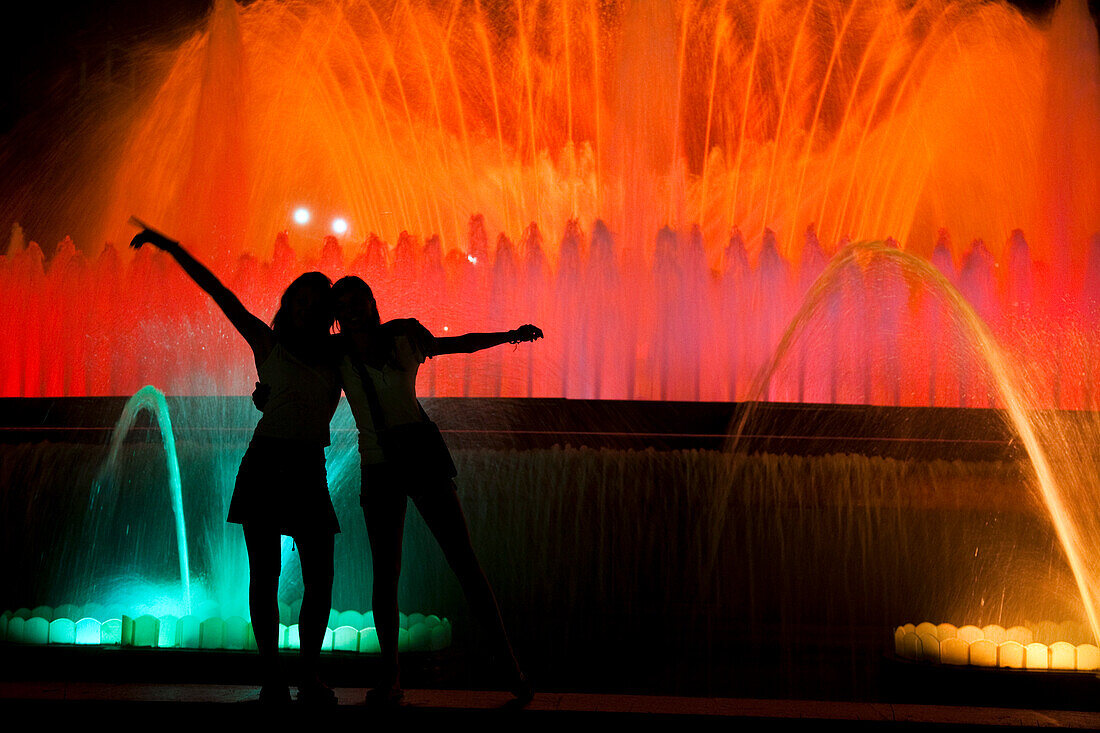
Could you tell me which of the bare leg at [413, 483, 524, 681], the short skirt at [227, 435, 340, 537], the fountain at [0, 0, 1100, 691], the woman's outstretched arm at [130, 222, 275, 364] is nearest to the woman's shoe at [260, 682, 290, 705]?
the short skirt at [227, 435, 340, 537]

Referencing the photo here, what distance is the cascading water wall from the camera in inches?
432

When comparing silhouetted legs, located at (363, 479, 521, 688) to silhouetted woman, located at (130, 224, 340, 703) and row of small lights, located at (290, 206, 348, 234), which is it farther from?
row of small lights, located at (290, 206, 348, 234)

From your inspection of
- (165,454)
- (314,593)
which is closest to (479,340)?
(314,593)

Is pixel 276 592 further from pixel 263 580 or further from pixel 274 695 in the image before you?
pixel 274 695

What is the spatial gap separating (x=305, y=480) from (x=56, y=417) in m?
4.36

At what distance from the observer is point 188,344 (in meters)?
10.4

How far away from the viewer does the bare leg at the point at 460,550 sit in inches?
173

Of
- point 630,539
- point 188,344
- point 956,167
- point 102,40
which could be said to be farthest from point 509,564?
point 102,40

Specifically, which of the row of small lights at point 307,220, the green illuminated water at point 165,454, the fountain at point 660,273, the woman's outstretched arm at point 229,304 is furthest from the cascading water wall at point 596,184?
the woman's outstretched arm at point 229,304

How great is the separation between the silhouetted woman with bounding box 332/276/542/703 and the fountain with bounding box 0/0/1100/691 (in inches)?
46.2

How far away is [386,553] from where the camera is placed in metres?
4.41

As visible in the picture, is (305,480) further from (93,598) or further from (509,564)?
(93,598)

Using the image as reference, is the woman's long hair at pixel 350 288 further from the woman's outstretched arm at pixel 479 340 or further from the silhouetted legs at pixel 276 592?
the silhouetted legs at pixel 276 592

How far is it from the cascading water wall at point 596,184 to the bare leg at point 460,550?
18.2 ft
